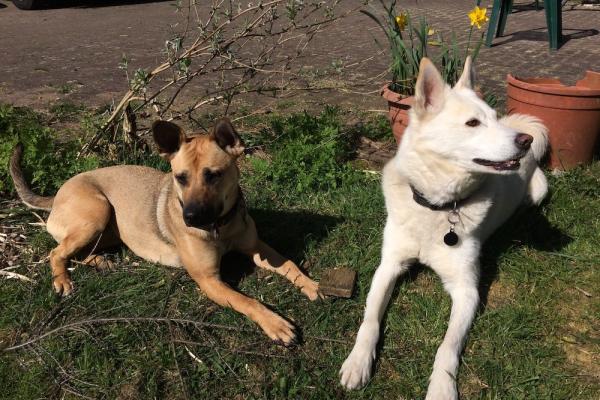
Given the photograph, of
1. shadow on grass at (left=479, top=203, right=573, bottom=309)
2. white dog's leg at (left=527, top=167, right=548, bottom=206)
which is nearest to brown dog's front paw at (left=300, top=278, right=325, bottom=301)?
shadow on grass at (left=479, top=203, right=573, bottom=309)

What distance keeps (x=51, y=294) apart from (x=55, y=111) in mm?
3695

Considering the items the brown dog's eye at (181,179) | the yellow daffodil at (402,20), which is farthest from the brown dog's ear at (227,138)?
the yellow daffodil at (402,20)

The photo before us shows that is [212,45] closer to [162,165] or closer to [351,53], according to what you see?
[162,165]

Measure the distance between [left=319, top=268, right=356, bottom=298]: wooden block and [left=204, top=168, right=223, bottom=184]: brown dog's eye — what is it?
3.21 feet

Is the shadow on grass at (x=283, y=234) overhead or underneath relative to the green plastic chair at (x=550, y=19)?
overhead

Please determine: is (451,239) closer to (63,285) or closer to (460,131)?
(460,131)

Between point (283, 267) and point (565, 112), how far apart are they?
299cm

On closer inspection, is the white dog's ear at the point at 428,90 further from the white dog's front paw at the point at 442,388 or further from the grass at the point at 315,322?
the white dog's front paw at the point at 442,388

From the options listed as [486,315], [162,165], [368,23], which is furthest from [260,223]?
[368,23]

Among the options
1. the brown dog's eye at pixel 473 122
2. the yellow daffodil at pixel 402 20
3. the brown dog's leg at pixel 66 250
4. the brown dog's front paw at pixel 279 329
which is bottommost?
the brown dog's front paw at pixel 279 329

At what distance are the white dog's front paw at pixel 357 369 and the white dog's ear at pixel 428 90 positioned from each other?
1.46m

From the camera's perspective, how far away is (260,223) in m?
4.22

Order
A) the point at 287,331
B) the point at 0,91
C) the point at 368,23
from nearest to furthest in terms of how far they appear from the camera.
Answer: the point at 287,331 < the point at 0,91 < the point at 368,23

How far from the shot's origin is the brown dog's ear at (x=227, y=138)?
316 cm
